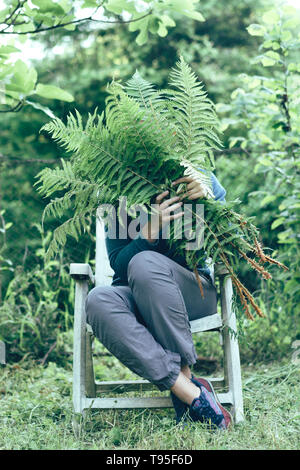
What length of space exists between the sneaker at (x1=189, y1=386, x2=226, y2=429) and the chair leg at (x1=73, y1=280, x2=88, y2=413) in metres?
0.46

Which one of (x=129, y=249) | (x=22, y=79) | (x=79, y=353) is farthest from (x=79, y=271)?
(x=22, y=79)

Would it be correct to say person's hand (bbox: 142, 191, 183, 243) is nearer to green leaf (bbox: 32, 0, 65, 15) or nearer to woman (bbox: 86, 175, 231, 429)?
woman (bbox: 86, 175, 231, 429)

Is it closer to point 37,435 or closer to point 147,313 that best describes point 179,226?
point 147,313

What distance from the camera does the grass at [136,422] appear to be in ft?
5.64

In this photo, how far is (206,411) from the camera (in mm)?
1817

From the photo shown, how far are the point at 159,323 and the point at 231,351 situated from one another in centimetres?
44

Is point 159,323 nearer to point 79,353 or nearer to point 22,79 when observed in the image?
point 79,353

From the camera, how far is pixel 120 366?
3146mm

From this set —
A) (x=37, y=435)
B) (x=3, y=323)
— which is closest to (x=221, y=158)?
(x=3, y=323)

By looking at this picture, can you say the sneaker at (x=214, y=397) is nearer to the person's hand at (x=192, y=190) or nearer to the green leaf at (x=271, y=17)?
the person's hand at (x=192, y=190)

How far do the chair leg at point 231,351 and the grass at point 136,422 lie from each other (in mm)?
77

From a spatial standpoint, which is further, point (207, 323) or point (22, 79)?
point (207, 323)

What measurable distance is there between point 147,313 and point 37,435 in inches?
25.3

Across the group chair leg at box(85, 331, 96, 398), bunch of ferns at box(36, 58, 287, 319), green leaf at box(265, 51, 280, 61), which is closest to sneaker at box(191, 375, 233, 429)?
bunch of ferns at box(36, 58, 287, 319)
